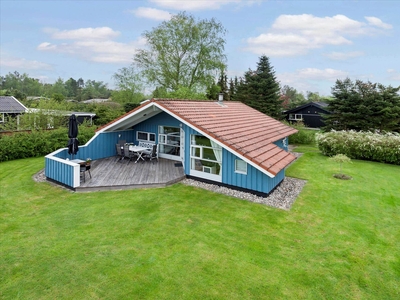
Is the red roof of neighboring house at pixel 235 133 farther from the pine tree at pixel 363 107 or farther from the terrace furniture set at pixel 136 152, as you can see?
the pine tree at pixel 363 107

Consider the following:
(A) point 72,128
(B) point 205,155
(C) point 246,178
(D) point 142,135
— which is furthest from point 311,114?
(A) point 72,128

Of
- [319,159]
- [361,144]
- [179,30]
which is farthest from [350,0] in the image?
[179,30]

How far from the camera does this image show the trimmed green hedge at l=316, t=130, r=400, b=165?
15.4m

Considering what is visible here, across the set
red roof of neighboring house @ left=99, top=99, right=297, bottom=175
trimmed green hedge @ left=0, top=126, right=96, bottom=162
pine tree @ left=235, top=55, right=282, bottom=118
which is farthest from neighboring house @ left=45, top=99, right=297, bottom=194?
pine tree @ left=235, top=55, right=282, bottom=118

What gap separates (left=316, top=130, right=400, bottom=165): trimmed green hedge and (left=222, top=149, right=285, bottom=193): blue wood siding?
30.9 feet

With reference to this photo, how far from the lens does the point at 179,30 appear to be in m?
29.6

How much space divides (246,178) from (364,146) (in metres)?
11.3

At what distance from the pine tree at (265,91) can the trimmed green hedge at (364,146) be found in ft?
38.5

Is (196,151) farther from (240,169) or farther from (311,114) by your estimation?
(311,114)

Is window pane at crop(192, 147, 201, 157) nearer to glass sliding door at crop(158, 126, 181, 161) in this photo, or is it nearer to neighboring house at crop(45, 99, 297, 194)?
neighboring house at crop(45, 99, 297, 194)

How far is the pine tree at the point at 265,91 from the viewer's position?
95.4 ft

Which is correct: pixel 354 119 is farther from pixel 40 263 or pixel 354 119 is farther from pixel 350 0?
pixel 40 263

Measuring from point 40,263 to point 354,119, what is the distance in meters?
25.8

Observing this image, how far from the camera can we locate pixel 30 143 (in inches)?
568
